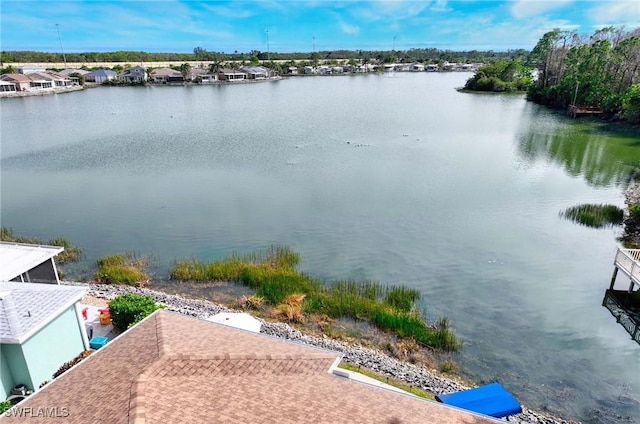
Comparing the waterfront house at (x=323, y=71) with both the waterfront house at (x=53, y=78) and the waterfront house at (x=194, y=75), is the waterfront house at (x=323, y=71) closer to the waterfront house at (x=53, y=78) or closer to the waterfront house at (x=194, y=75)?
the waterfront house at (x=194, y=75)

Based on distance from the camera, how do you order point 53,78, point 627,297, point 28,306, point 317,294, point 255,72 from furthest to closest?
point 255,72 → point 53,78 → point 627,297 → point 317,294 → point 28,306

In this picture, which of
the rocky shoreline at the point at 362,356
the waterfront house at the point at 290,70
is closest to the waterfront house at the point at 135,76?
the waterfront house at the point at 290,70

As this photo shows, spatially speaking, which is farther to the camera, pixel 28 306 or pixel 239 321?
pixel 239 321

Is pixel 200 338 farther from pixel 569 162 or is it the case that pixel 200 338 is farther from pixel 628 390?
pixel 569 162

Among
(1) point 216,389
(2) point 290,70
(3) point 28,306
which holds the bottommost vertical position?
(3) point 28,306

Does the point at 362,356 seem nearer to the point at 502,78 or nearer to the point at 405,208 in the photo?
the point at 405,208
